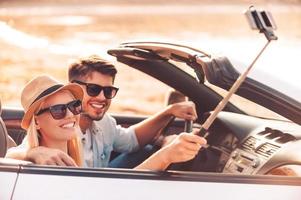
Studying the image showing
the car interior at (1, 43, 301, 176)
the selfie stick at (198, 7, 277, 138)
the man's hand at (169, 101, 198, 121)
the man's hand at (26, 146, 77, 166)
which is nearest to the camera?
the selfie stick at (198, 7, 277, 138)

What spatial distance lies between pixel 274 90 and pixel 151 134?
1.33 m

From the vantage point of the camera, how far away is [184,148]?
8.93 feet

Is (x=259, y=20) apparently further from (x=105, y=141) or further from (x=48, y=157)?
(x=105, y=141)

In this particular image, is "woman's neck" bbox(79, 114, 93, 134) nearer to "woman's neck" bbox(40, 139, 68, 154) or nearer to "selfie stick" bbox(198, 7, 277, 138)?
"woman's neck" bbox(40, 139, 68, 154)

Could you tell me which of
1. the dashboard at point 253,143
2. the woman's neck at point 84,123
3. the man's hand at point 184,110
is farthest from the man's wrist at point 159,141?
the woman's neck at point 84,123

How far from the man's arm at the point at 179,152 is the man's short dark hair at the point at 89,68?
3.17 feet

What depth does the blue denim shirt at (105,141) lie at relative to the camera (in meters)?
3.72

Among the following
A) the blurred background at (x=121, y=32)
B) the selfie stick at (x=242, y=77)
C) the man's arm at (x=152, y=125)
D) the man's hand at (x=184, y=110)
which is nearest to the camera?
the selfie stick at (x=242, y=77)

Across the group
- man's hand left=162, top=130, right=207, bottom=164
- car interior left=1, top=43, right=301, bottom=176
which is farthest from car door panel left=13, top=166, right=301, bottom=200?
car interior left=1, top=43, right=301, bottom=176

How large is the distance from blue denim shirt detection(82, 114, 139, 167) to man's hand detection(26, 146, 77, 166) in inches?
23.2

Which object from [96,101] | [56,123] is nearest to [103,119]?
[96,101]

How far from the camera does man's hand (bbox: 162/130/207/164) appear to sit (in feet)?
8.80

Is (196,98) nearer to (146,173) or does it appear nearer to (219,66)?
(219,66)

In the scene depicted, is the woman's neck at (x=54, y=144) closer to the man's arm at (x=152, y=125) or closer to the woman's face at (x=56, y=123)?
the woman's face at (x=56, y=123)
